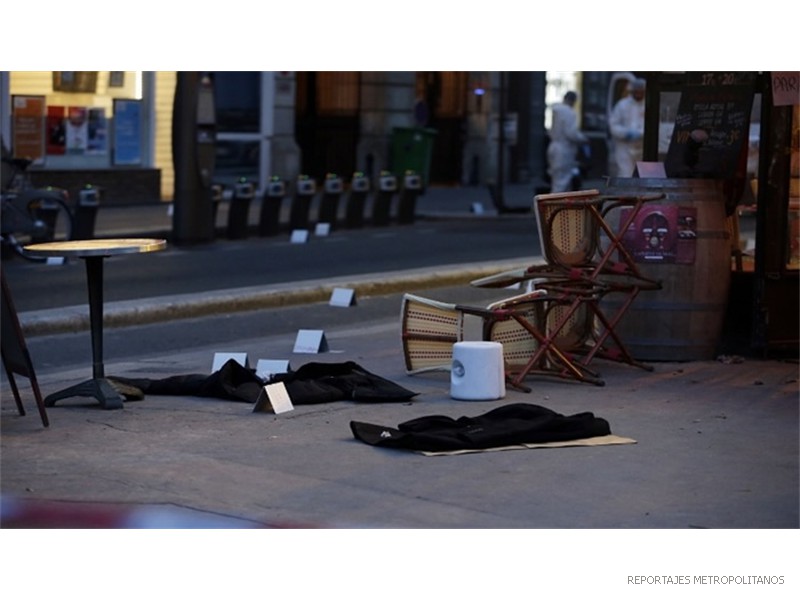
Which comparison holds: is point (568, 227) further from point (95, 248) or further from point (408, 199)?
point (408, 199)

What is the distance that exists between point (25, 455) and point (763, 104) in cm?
510

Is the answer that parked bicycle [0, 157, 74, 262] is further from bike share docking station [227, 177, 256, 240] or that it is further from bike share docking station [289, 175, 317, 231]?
bike share docking station [289, 175, 317, 231]

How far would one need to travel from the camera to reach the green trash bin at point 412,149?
1153 inches

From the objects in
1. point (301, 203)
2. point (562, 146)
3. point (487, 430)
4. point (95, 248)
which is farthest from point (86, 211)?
point (487, 430)

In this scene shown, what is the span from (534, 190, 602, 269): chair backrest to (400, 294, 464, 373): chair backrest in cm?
72

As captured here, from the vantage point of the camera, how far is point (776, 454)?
6.94 meters

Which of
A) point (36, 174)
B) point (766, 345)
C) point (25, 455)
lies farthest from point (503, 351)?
point (36, 174)

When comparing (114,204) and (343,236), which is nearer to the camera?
(343,236)

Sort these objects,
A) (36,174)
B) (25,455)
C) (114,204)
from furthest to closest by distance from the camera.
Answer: (114,204), (36,174), (25,455)

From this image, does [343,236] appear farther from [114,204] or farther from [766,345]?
[766,345]

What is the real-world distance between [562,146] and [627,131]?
17.6 ft

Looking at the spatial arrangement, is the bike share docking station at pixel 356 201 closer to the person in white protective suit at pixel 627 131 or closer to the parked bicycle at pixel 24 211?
the person in white protective suit at pixel 627 131

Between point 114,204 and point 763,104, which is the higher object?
point 763,104

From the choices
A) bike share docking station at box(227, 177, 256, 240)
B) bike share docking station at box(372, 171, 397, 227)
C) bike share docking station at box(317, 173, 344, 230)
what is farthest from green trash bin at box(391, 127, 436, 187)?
bike share docking station at box(227, 177, 256, 240)
